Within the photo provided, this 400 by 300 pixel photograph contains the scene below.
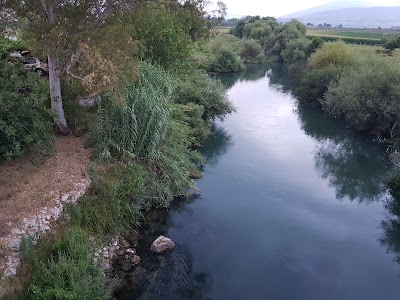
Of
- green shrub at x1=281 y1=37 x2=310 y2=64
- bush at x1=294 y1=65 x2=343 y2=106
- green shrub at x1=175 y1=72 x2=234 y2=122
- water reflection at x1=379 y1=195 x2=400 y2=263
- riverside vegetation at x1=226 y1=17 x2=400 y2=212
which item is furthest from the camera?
green shrub at x1=281 y1=37 x2=310 y2=64

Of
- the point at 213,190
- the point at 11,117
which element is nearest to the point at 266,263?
the point at 213,190

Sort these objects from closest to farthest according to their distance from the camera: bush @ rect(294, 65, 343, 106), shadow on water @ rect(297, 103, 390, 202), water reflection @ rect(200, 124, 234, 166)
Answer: shadow on water @ rect(297, 103, 390, 202)
water reflection @ rect(200, 124, 234, 166)
bush @ rect(294, 65, 343, 106)

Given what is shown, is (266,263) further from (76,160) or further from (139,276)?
(76,160)

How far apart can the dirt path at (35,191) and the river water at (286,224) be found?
2979mm

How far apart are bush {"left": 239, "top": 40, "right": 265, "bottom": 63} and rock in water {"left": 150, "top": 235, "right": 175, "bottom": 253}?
1779 inches

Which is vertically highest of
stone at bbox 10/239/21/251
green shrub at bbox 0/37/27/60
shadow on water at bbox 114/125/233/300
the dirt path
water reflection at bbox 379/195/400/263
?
green shrub at bbox 0/37/27/60

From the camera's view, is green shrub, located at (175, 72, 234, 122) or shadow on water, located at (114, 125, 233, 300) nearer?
shadow on water, located at (114, 125, 233, 300)

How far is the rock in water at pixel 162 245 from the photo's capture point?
11.0 meters

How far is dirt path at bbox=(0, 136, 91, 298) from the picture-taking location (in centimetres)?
859

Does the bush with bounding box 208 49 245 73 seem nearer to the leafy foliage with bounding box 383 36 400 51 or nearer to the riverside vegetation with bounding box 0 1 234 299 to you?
the leafy foliage with bounding box 383 36 400 51

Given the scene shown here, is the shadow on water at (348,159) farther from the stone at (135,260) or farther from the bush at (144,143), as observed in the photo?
the stone at (135,260)

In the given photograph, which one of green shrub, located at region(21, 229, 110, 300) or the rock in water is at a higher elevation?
green shrub, located at region(21, 229, 110, 300)

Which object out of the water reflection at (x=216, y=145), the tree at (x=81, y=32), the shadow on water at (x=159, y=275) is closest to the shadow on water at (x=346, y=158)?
the water reflection at (x=216, y=145)

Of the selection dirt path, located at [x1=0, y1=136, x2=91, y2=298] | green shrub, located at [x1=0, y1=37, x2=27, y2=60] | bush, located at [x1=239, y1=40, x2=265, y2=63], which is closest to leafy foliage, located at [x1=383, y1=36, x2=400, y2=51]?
bush, located at [x1=239, y1=40, x2=265, y2=63]
